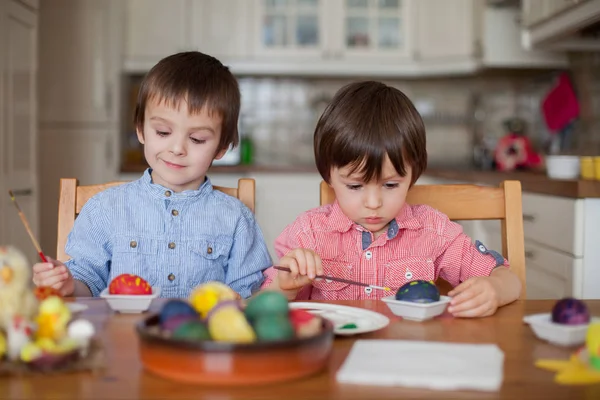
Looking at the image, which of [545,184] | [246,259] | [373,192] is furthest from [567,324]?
[545,184]

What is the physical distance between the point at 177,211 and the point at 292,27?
291cm

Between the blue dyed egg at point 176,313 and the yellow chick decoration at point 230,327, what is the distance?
32 mm

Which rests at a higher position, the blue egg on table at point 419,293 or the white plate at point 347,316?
the blue egg on table at point 419,293

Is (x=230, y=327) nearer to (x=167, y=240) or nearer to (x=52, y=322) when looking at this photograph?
(x=52, y=322)

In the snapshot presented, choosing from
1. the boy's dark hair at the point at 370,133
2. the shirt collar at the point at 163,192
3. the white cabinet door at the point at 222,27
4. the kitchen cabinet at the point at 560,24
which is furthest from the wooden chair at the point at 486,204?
the white cabinet door at the point at 222,27

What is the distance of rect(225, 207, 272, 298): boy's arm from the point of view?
1.44m

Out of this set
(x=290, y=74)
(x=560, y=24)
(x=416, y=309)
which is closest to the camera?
(x=416, y=309)

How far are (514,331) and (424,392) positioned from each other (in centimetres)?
30

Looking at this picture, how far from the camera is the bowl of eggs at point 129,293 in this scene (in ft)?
3.22

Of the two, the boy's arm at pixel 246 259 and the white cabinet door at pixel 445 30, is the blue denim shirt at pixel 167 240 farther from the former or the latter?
the white cabinet door at pixel 445 30

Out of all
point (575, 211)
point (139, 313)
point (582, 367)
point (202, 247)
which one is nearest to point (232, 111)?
point (202, 247)

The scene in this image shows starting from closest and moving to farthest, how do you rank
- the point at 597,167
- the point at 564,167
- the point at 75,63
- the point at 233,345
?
the point at 233,345, the point at 597,167, the point at 564,167, the point at 75,63

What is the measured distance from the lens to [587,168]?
7.98ft

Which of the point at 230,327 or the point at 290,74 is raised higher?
the point at 290,74
